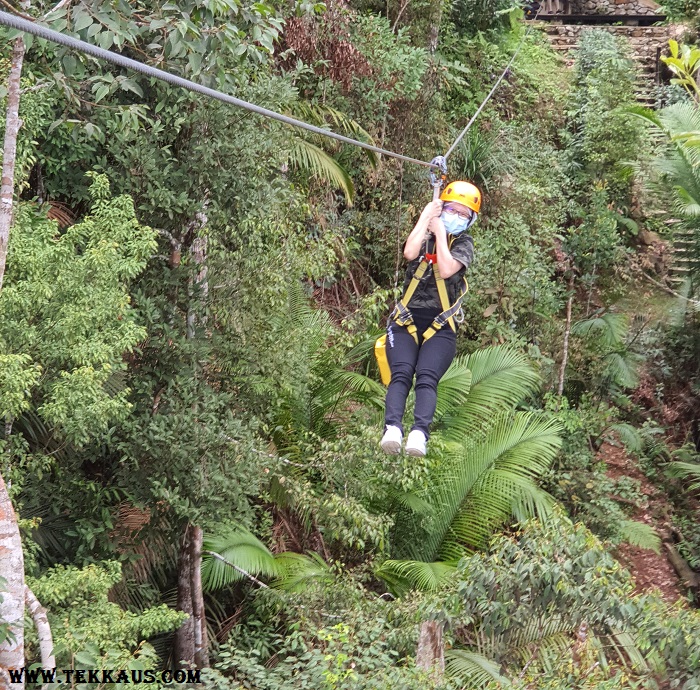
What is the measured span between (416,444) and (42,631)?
2.00 metres

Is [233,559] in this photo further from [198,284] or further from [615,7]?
[615,7]

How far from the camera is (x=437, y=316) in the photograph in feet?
16.5

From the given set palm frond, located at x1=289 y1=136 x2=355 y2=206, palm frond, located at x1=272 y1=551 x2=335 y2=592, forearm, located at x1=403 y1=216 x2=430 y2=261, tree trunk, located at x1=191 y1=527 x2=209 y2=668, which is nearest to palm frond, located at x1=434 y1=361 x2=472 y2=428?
palm frond, located at x1=272 y1=551 x2=335 y2=592

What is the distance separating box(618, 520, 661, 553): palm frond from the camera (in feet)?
31.8

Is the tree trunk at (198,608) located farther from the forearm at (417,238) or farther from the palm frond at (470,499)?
the forearm at (417,238)

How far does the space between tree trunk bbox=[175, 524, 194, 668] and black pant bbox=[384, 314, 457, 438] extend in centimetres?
223

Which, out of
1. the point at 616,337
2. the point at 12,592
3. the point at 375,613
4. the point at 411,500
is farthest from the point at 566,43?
the point at 12,592

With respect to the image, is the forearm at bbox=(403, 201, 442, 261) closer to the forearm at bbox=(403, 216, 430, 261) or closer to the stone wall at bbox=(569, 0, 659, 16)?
the forearm at bbox=(403, 216, 430, 261)

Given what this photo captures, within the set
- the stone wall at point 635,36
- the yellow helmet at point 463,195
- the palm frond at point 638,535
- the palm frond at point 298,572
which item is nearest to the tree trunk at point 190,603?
the palm frond at point 298,572

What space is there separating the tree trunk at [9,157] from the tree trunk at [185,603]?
2576mm

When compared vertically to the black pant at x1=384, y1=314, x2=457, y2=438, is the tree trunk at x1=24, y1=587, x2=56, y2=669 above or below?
below

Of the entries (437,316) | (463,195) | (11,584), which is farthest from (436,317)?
(11,584)

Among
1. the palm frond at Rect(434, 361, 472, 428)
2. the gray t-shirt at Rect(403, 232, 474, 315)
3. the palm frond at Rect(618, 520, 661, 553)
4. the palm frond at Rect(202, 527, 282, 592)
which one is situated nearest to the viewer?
the gray t-shirt at Rect(403, 232, 474, 315)

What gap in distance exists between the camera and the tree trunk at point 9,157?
452 centimetres
